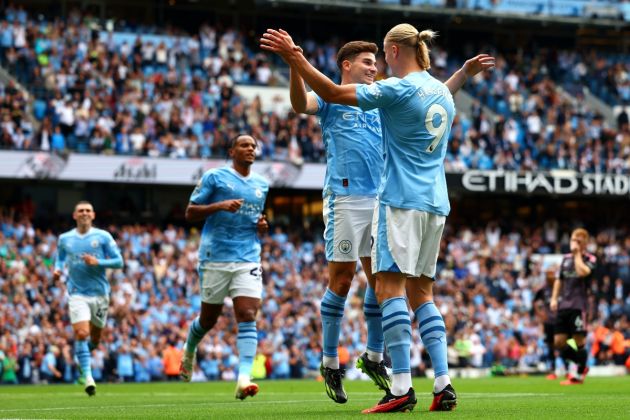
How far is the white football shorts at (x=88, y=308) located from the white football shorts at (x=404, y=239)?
8.60m

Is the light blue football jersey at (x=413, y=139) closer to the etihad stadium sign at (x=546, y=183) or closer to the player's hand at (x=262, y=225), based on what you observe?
the player's hand at (x=262, y=225)

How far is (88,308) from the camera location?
659 inches

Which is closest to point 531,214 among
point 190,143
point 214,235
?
point 190,143

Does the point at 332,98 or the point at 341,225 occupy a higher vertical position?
the point at 332,98

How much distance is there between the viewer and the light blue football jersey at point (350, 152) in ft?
34.9

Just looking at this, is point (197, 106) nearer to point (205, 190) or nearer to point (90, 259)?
point (90, 259)

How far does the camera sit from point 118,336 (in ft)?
90.2

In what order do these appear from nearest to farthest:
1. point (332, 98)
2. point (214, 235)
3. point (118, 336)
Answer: point (332, 98) → point (214, 235) → point (118, 336)

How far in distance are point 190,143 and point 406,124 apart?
24998mm

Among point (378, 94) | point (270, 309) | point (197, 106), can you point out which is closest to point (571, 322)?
point (378, 94)

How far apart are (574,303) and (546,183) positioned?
19767 mm

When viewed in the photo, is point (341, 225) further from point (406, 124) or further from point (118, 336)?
point (118, 336)

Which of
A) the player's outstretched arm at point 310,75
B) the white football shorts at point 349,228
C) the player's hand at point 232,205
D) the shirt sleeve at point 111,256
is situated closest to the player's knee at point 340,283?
the white football shorts at point 349,228

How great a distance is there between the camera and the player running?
18.5 metres
